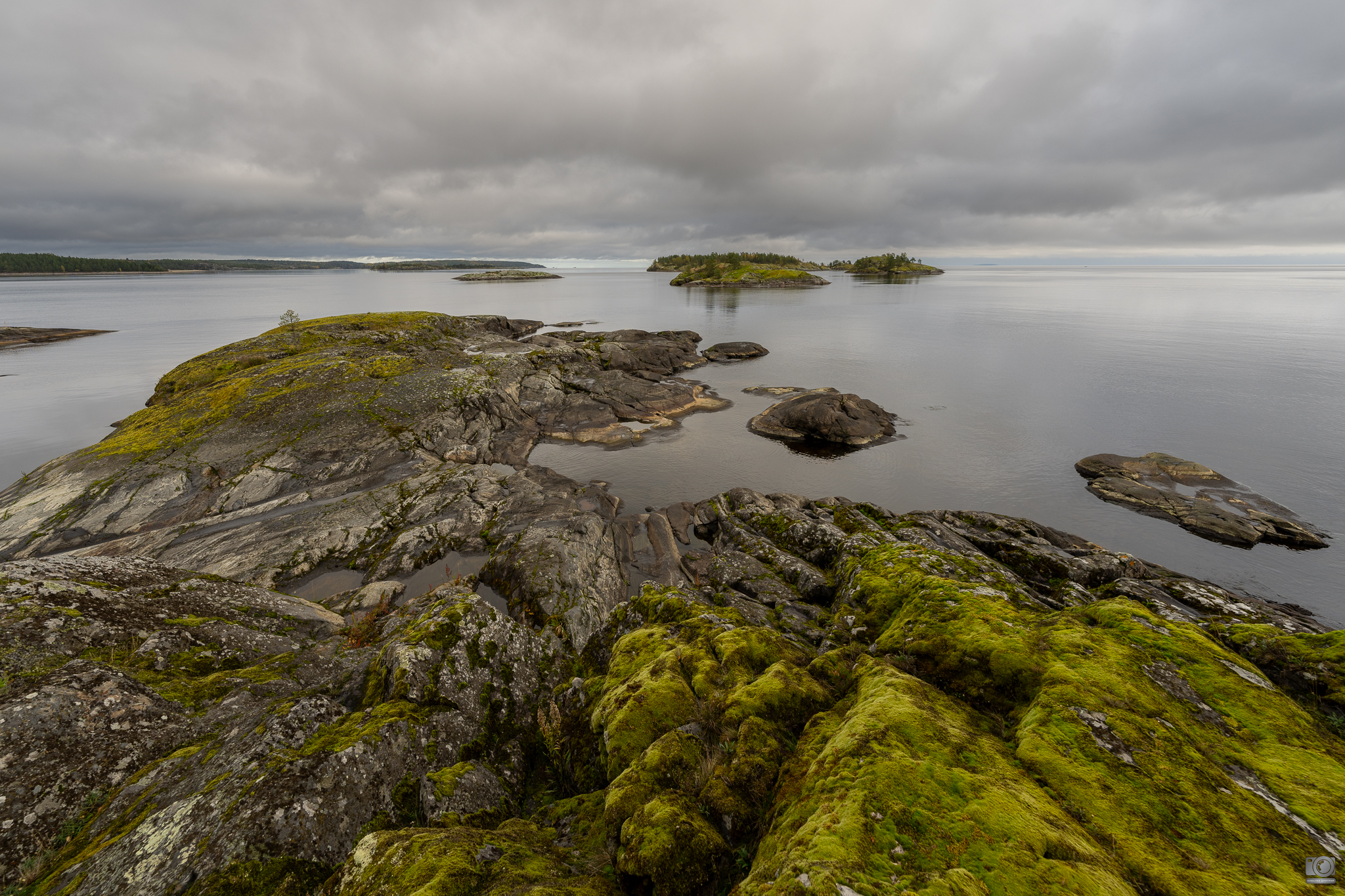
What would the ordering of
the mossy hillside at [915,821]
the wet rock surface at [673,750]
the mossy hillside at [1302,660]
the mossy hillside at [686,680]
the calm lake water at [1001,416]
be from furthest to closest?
the calm lake water at [1001,416], the mossy hillside at [686,680], the mossy hillside at [1302,660], the wet rock surface at [673,750], the mossy hillside at [915,821]

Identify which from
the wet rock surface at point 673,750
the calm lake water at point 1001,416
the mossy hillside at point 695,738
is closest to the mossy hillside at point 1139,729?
the wet rock surface at point 673,750

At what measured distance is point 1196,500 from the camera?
35.3 m

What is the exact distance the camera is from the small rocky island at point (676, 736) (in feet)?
23.3

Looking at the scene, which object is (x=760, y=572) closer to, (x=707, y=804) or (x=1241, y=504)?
(x=707, y=804)

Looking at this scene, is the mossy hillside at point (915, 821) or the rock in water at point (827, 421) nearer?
the mossy hillside at point (915, 821)

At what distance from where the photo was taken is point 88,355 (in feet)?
282

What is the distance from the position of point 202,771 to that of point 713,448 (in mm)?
41783

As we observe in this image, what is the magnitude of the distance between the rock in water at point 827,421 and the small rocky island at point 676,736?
27.8 meters

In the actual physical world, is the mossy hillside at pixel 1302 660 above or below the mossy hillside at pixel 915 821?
below

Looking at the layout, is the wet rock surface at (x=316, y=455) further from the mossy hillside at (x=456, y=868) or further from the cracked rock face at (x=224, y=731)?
the mossy hillside at (x=456, y=868)

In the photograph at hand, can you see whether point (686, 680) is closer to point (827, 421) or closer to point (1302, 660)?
point (1302, 660)

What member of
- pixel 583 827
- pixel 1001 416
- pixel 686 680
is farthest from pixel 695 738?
pixel 1001 416

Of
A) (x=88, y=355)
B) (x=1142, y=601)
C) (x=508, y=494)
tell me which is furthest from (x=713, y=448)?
(x=88, y=355)

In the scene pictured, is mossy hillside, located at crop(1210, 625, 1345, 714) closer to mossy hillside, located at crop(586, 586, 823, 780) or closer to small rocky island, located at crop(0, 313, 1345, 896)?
small rocky island, located at crop(0, 313, 1345, 896)
